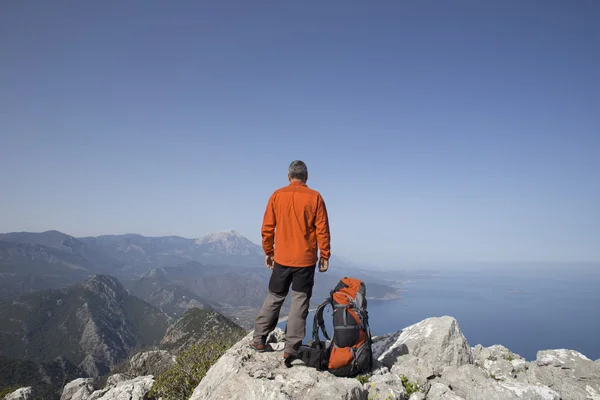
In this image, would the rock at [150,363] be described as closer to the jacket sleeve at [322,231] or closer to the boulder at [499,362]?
the jacket sleeve at [322,231]

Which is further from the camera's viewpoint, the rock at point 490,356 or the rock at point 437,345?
the rock at point 490,356

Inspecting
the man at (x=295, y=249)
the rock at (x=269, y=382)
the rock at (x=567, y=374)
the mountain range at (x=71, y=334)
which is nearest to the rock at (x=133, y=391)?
the rock at (x=269, y=382)

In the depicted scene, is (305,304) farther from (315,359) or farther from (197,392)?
(197,392)

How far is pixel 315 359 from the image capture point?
5309 millimetres

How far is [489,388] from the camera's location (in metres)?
5.26

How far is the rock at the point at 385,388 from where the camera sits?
482 cm

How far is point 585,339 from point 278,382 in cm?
16750

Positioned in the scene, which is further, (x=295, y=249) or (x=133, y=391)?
(x=133, y=391)

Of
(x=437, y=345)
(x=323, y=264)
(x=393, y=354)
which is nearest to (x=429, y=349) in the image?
(x=437, y=345)

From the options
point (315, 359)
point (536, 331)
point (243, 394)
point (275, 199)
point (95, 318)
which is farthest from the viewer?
point (95, 318)

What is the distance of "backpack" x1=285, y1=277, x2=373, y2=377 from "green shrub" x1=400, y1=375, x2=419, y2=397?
61 cm

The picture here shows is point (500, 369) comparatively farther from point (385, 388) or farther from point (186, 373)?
point (186, 373)

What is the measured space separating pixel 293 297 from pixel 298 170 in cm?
238

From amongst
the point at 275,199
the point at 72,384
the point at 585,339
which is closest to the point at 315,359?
the point at 275,199
